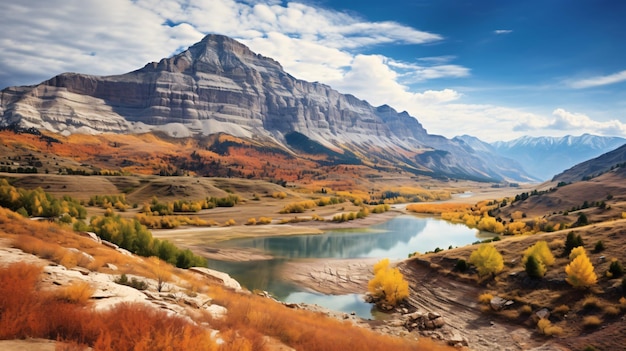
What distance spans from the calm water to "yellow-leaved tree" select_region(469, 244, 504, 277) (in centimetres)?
1408

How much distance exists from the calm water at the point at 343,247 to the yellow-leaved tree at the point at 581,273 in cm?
1940

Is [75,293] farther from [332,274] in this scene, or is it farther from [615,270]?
[332,274]

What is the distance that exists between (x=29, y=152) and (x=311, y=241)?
157543 millimetres

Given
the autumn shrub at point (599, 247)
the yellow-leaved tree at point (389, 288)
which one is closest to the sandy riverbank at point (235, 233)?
the yellow-leaved tree at point (389, 288)

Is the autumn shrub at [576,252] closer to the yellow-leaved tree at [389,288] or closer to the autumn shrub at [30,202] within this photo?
the yellow-leaved tree at [389,288]

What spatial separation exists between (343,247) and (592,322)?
51.2 meters

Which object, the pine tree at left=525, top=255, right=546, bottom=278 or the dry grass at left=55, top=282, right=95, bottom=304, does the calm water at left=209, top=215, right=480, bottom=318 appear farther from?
the dry grass at left=55, top=282, right=95, bottom=304

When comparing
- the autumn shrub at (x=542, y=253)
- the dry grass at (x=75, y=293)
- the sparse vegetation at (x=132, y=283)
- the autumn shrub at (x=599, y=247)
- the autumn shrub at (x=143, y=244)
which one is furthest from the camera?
the autumn shrub at (x=143, y=244)

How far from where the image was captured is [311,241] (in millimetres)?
82875

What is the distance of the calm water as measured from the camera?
44.5 m

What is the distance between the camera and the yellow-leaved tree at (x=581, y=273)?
107 ft

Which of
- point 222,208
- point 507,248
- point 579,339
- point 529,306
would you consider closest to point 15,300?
point 579,339

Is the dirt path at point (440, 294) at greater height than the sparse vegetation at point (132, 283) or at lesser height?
lesser

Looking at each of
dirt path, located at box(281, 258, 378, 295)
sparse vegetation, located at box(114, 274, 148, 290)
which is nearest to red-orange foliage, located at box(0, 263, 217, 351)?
sparse vegetation, located at box(114, 274, 148, 290)
